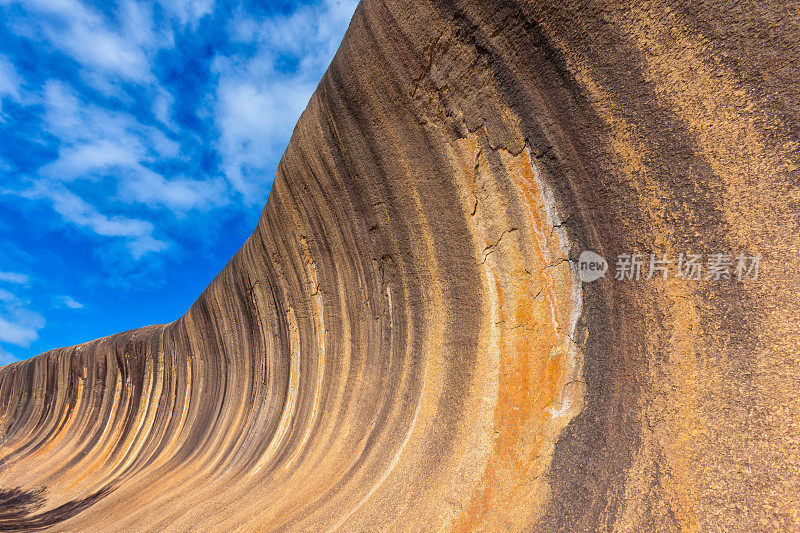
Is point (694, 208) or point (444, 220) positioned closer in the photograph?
point (694, 208)

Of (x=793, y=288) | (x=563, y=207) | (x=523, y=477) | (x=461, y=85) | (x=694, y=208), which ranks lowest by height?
(x=523, y=477)

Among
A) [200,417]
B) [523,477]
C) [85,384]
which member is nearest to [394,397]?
[523,477]

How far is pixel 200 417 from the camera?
5395mm

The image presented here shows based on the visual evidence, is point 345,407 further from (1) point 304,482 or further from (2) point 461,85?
(2) point 461,85

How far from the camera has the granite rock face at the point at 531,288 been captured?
4.92ft

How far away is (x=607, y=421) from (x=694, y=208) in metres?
0.93

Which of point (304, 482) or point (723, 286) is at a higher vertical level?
point (723, 286)

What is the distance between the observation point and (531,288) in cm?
226

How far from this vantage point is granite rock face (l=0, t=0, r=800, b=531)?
1.50m

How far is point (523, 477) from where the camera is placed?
1.91 meters

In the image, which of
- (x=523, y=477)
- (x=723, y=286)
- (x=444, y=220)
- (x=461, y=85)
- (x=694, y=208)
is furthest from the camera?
(x=444, y=220)

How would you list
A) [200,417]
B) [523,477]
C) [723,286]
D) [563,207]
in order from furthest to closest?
[200,417], [563,207], [523,477], [723,286]

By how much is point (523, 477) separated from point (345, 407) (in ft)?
5.26

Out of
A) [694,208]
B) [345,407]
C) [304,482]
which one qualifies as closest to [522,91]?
[694,208]
